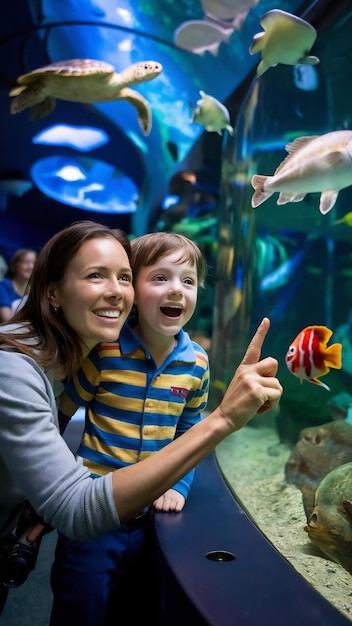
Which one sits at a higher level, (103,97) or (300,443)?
(103,97)

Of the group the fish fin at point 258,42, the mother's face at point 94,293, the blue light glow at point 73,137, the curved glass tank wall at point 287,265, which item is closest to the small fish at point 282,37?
the fish fin at point 258,42

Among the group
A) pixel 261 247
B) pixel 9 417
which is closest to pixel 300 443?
pixel 261 247

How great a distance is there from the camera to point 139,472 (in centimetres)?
113

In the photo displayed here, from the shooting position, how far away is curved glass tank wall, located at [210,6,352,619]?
8.63 ft

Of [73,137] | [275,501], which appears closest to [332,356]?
[275,501]

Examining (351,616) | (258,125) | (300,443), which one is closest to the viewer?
(351,616)

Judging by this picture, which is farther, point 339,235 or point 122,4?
point 122,4

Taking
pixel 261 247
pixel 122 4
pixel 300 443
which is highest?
pixel 122 4

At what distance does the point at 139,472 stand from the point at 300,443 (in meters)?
1.54

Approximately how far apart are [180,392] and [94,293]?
1.52 ft

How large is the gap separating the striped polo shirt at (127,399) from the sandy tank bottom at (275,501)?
56cm

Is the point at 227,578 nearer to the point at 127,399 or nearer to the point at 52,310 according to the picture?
the point at 127,399

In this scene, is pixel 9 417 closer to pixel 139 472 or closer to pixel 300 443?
pixel 139 472

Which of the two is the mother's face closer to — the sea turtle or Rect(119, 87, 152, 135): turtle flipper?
the sea turtle
